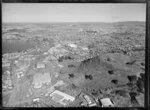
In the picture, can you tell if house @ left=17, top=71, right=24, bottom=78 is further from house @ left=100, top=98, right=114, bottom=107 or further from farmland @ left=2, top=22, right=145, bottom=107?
house @ left=100, top=98, right=114, bottom=107

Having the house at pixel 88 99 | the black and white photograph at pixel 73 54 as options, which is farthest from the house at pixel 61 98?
the house at pixel 88 99

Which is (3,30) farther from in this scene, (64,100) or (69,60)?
(64,100)

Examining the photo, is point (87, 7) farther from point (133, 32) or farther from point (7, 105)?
point (7, 105)

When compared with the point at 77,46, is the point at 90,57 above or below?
below

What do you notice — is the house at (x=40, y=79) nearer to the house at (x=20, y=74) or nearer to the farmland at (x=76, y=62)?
the farmland at (x=76, y=62)

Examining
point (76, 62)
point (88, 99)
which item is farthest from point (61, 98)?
point (76, 62)

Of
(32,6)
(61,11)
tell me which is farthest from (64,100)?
(32,6)

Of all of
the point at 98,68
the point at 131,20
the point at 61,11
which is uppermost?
the point at 61,11

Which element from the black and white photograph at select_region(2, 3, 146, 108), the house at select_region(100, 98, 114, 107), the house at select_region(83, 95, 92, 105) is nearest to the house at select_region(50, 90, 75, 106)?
the black and white photograph at select_region(2, 3, 146, 108)
